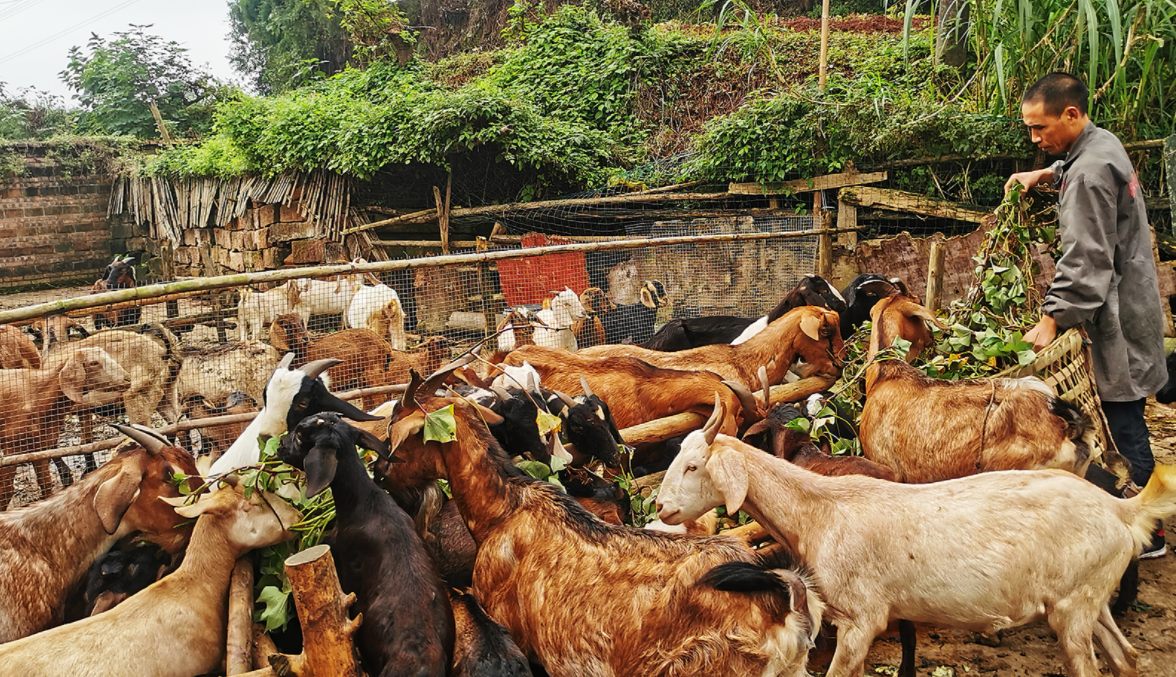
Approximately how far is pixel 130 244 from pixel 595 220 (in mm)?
14749

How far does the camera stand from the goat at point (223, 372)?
5824 mm

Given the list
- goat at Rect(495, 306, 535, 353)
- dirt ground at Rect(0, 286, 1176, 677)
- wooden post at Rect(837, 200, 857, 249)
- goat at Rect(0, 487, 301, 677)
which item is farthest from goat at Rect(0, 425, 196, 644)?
wooden post at Rect(837, 200, 857, 249)

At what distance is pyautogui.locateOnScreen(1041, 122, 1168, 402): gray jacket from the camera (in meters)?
3.44

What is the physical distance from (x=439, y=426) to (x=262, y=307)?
5713 millimetres

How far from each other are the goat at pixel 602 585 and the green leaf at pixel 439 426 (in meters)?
0.08

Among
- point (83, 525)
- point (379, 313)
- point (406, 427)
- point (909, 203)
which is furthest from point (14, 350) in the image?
point (909, 203)

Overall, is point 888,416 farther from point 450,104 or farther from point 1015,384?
point 450,104

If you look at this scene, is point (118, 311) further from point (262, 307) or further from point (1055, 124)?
point (1055, 124)

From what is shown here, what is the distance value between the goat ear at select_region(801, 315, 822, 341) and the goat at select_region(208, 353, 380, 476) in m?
2.94

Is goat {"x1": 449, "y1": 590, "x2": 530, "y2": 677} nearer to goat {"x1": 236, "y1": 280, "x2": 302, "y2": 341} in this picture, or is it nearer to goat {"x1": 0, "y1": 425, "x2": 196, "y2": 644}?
goat {"x1": 0, "y1": 425, "x2": 196, "y2": 644}

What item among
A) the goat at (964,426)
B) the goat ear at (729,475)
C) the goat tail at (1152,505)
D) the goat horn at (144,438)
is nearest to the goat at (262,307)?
the goat horn at (144,438)

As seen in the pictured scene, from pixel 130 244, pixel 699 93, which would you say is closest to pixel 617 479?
pixel 699 93

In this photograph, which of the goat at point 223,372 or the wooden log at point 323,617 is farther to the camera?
the goat at point 223,372

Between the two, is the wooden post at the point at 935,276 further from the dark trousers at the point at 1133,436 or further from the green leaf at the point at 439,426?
the green leaf at the point at 439,426
